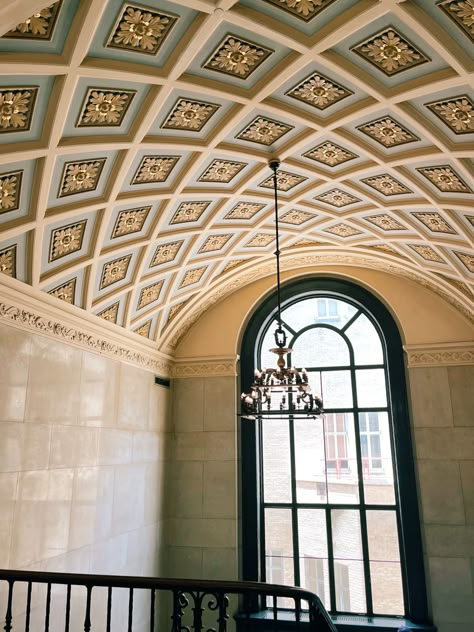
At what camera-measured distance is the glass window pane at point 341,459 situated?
7.93 m

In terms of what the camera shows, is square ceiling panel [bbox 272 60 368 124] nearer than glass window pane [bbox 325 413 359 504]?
Yes

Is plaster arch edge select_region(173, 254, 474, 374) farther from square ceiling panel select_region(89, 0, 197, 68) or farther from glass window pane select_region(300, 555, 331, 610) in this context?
square ceiling panel select_region(89, 0, 197, 68)

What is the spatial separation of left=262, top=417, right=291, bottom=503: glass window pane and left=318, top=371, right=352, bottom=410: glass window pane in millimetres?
793

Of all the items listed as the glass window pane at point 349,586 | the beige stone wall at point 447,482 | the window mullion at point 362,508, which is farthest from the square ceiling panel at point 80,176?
the glass window pane at point 349,586

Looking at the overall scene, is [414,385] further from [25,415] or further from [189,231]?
[25,415]

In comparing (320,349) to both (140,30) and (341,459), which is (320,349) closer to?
(341,459)

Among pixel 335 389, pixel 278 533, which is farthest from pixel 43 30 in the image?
pixel 278 533

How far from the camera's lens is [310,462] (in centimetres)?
820

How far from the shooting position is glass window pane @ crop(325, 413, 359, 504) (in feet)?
26.0

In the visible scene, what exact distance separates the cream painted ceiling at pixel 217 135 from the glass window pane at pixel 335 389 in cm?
241

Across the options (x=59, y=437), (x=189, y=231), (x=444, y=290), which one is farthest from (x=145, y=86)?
(x=444, y=290)

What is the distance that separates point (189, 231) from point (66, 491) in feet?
10.9

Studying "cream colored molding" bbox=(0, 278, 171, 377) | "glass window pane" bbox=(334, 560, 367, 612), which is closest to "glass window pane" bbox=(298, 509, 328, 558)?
"glass window pane" bbox=(334, 560, 367, 612)

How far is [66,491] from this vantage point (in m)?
5.45
